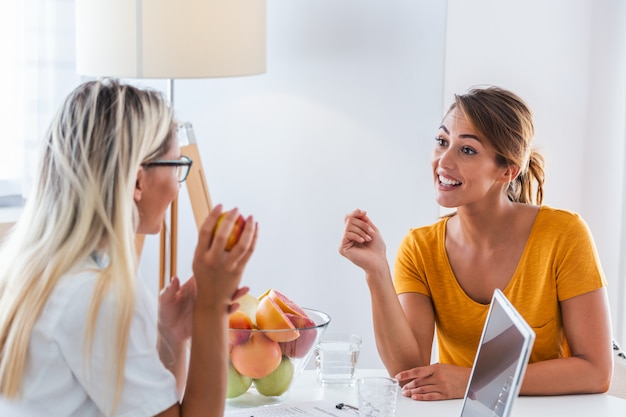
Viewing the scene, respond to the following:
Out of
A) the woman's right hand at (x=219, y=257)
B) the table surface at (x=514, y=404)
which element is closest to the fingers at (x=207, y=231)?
the woman's right hand at (x=219, y=257)

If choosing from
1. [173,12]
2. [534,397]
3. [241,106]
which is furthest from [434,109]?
[534,397]

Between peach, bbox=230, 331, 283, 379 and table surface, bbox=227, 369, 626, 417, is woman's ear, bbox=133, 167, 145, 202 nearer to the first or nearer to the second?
peach, bbox=230, 331, 283, 379

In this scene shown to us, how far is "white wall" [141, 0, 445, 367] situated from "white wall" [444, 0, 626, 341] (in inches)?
4.6

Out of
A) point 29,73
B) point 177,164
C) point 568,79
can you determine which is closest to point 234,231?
point 177,164

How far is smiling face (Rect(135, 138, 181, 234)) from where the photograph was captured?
1246 millimetres

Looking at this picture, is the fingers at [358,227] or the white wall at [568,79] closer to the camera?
the fingers at [358,227]

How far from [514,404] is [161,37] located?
1219 millimetres

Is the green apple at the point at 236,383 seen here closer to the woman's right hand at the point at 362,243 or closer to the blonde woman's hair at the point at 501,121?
the woman's right hand at the point at 362,243

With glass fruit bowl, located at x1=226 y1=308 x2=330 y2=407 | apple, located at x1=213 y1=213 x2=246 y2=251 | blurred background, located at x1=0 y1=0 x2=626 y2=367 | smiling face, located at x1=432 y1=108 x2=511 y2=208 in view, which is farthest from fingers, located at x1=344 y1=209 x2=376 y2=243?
blurred background, located at x1=0 y1=0 x2=626 y2=367

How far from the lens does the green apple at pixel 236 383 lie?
59.4 inches

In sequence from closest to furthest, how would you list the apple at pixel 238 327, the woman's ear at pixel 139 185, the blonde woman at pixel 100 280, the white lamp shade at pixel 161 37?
1. the blonde woman at pixel 100 280
2. the woman's ear at pixel 139 185
3. the apple at pixel 238 327
4. the white lamp shade at pixel 161 37

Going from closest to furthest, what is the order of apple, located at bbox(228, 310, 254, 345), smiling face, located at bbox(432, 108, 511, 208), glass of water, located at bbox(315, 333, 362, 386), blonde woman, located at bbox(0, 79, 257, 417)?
blonde woman, located at bbox(0, 79, 257, 417) → apple, located at bbox(228, 310, 254, 345) → glass of water, located at bbox(315, 333, 362, 386) → smiling face, located at bbox(432, 108, 511, 208)

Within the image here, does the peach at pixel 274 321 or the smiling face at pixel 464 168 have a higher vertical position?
the smiling face at pixel 464 168

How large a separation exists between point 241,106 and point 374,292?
3.84 feet
